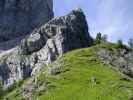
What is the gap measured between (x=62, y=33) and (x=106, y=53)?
32850mm

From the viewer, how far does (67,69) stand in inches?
5595

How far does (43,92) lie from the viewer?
11494cm

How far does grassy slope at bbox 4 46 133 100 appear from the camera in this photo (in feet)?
347

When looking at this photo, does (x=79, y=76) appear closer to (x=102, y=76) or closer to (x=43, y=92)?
(x=102, y=76)

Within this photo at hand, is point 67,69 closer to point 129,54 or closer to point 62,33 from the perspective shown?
point 129,54

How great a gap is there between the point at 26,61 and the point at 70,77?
66483mm

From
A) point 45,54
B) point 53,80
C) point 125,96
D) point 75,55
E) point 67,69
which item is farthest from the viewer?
point 45,54

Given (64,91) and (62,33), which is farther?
(62,33)

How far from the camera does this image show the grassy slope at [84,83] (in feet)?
347

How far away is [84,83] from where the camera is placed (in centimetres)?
12331

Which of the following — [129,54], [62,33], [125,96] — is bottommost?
[125,96]

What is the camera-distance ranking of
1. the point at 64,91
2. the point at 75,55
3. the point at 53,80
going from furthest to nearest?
the point at 75,55, the point at 53,80, the point at 64,91

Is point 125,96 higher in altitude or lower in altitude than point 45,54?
lower

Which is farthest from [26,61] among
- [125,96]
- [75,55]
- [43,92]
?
[125,96]
